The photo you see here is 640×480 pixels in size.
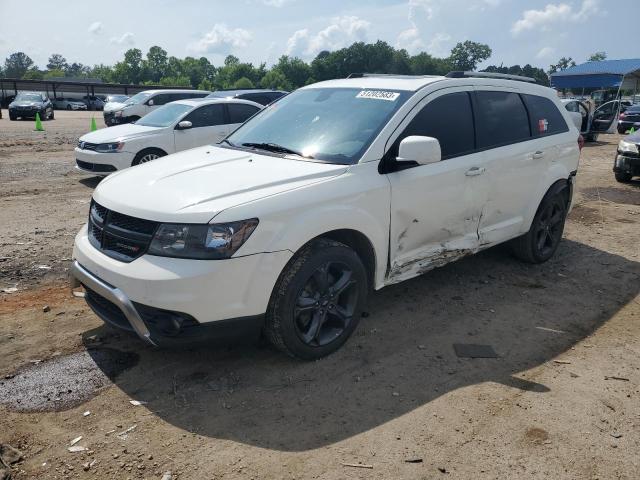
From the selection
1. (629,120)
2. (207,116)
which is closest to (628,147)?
(207,116)

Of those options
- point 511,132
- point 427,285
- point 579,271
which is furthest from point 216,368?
point 579,271

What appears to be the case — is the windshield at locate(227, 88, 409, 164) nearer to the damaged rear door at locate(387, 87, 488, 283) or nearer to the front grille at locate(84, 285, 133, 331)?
the damaged rear door at locate(387, 87, 488, 283)

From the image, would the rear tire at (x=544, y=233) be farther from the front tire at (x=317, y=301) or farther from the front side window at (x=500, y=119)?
the front tire at (x=317, y=301)

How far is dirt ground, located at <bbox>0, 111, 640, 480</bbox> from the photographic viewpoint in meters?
2.87

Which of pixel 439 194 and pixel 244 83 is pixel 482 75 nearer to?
pixel 439 194

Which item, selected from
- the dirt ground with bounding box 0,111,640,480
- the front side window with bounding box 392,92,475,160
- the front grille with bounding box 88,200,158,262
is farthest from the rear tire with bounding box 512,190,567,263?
the front grille with bounding box 88,200,158,262

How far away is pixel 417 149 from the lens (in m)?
3.90

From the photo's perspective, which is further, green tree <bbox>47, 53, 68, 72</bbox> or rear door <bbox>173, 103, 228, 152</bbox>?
green tree <bbox>47, 53, 68, 72</bbox>

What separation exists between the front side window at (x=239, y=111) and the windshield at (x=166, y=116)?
862mm

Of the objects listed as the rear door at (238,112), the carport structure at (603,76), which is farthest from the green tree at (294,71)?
the rear door at (238,112)

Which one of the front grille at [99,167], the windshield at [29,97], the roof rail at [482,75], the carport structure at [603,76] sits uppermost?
the carport structure at [603,76]

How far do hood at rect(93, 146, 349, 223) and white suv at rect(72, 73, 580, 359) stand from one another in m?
0.01

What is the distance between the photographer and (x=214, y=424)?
3141 mm

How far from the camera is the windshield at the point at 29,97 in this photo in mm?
28375
